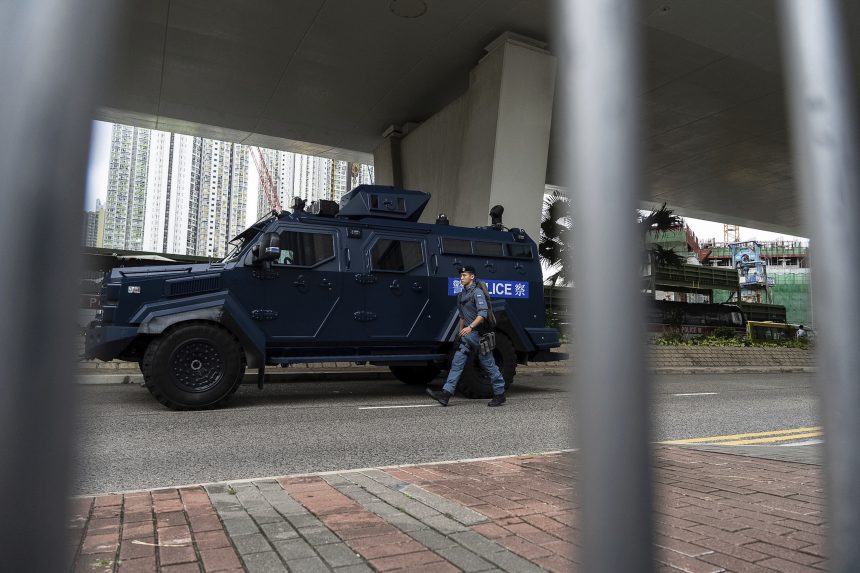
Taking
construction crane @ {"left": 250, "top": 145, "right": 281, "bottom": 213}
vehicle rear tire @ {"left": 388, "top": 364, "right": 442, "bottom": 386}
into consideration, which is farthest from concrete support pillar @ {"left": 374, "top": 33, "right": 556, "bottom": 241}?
construction crane @ {"left": 250, "top": 145, "right": 281, "bottom": 213}

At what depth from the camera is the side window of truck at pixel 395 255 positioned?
27.2 ft

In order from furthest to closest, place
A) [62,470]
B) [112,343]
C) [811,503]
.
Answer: [112,343]
[811,503]
[62,470]

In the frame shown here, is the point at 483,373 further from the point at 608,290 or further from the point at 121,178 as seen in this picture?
the point at 608,290

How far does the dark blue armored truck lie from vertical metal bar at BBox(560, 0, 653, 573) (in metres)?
6.39

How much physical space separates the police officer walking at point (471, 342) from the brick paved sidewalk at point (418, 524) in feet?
13.0

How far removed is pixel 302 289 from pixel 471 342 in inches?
90.5

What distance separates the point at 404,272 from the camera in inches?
331

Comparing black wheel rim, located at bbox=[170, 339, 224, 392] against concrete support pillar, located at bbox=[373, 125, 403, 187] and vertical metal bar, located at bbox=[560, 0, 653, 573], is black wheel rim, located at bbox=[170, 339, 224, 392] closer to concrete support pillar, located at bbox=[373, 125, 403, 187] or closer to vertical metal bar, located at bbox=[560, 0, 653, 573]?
vertical metal bar, located at bbox=[560, 0, 653, 573]

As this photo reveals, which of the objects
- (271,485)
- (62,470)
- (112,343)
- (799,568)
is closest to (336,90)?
(112,343)

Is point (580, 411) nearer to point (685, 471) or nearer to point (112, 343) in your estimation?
point (685, 471)

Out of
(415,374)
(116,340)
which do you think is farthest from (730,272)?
(116,340)

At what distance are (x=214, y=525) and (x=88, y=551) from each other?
Answer: 504mm

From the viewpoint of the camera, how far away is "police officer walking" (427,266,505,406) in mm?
7688

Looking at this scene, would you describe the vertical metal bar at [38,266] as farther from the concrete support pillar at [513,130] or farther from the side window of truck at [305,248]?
the concrete support pillar at [513,130]
